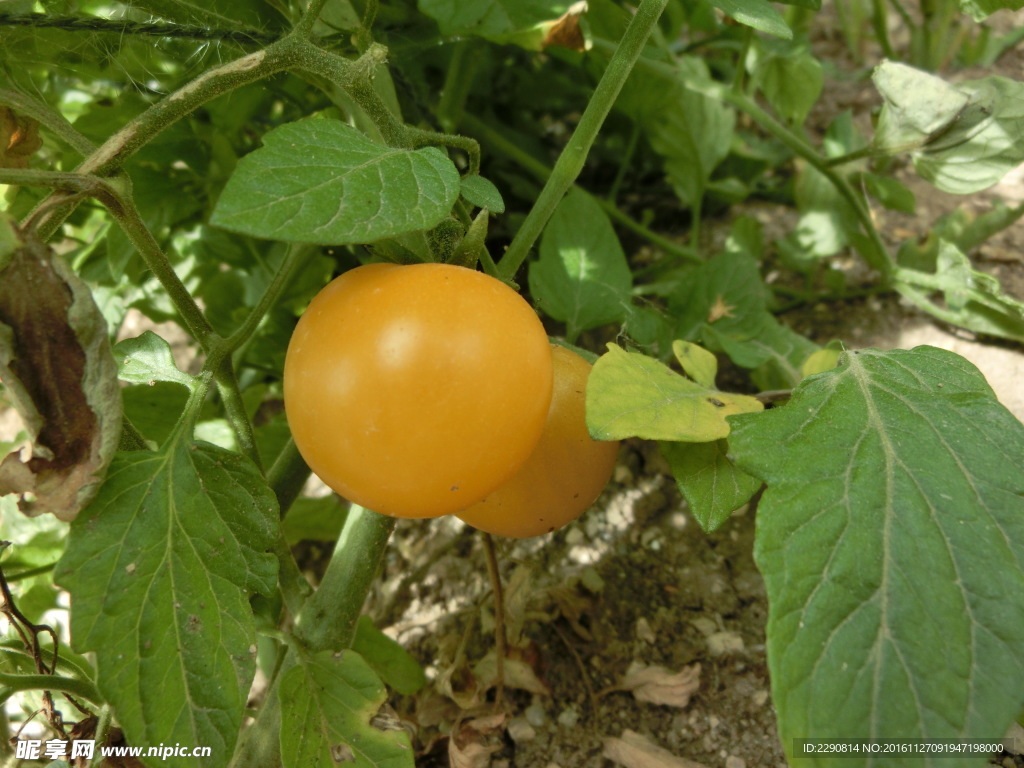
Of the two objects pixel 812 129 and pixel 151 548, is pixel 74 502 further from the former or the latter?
pixel 812 129

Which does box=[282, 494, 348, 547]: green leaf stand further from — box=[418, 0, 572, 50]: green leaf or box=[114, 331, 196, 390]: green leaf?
box=[418, 0, 572, 50]: green leaf

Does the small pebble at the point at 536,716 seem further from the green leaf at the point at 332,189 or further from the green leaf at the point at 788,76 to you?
the green leaf at the point at 788,76

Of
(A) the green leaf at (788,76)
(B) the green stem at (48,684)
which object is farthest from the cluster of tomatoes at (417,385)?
(A) the green leaf at (788,76)

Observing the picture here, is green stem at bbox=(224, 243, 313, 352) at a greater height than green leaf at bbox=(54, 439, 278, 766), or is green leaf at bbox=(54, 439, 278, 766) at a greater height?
green stem at bbox=(224, 243, 313, 352)

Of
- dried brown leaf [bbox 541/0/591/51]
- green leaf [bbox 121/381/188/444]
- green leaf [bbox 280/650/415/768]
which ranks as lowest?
green leaf [bbox 280/650/415/768]

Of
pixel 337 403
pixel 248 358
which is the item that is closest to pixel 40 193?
pixel 248 358

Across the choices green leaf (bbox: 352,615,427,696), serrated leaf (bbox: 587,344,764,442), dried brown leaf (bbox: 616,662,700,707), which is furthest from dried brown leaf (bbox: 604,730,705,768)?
serrated leaf (bbox: 587,344,764,442)

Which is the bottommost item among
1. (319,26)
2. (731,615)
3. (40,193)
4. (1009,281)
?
(731,615)
